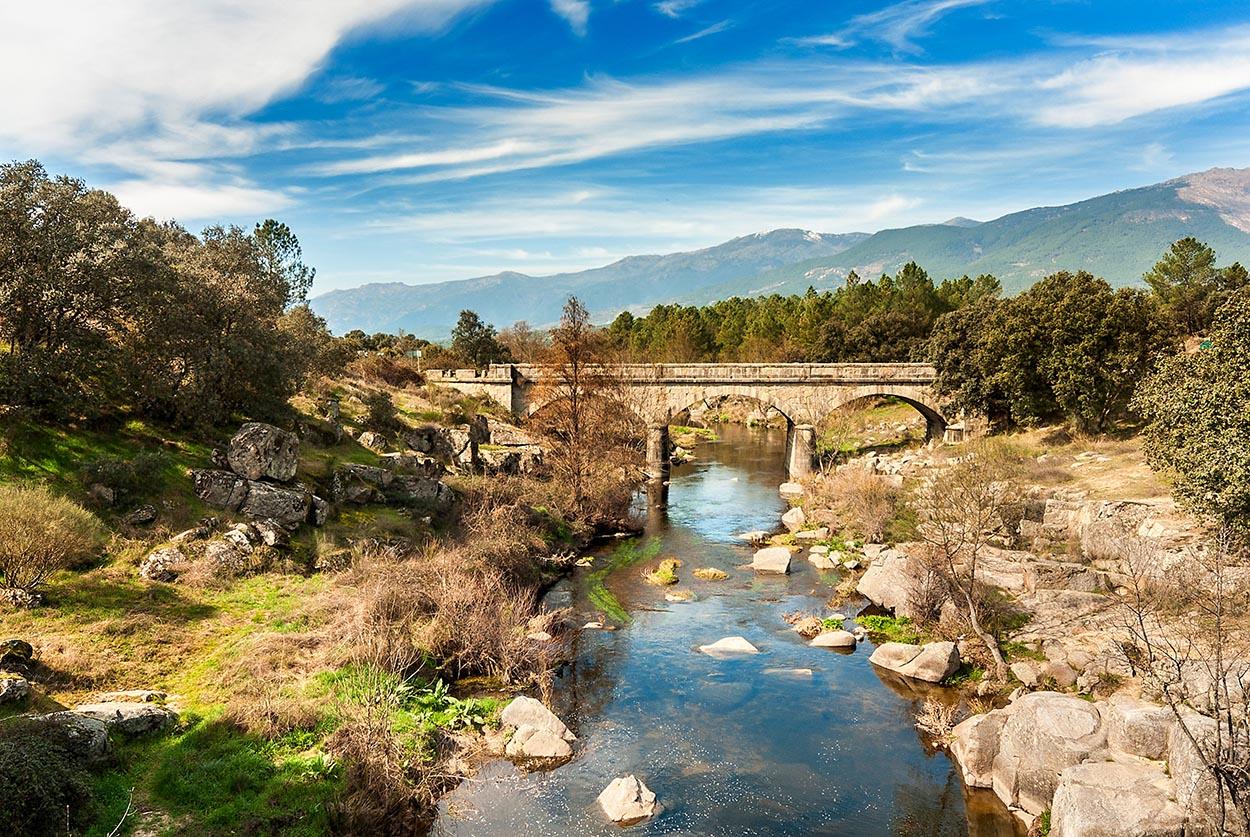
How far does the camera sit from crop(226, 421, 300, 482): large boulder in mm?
28922

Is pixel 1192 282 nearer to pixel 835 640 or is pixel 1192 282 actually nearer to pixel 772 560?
pixel 772 560

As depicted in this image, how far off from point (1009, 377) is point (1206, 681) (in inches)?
1550

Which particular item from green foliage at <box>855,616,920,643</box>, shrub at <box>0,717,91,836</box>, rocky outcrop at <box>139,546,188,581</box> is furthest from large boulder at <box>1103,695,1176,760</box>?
rocky outcrop at <box>139,546,188,581</box>

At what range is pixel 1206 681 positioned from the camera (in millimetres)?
16625

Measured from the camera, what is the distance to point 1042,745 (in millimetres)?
16281

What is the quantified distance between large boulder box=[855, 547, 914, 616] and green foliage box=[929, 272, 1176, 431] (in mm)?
24939

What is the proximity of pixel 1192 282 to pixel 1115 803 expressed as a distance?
82933 millimetres

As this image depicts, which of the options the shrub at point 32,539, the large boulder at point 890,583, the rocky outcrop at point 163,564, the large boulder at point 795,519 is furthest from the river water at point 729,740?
the shrub at point 32,539

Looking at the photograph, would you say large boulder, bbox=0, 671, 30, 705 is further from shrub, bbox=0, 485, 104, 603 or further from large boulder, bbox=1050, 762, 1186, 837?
large boulder, bbox=1050, 762, 1186, 837

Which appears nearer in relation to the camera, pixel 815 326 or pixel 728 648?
pixel 728 648

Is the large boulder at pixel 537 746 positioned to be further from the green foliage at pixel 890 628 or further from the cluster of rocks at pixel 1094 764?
the green foliage at pixel 890 628

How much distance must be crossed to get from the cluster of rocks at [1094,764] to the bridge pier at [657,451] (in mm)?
41179

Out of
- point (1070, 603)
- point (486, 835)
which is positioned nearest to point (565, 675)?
point (486, 835)

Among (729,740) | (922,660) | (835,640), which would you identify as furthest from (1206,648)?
(729,740)
